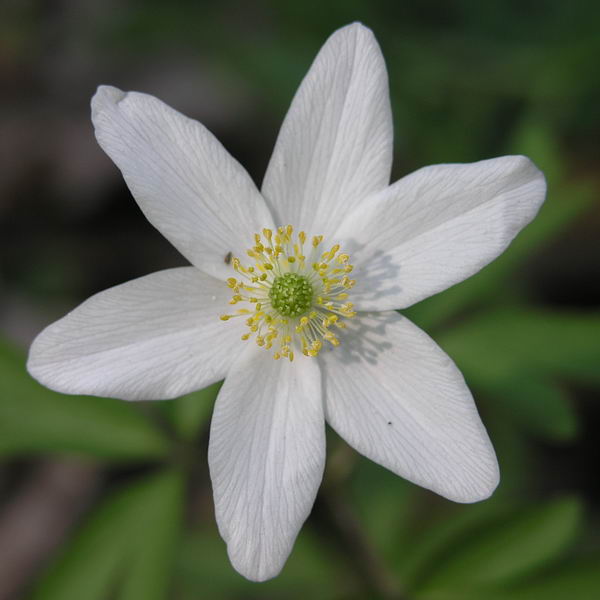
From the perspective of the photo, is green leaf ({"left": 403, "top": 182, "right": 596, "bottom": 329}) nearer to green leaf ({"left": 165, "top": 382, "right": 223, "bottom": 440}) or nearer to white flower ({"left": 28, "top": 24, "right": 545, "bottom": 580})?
white flower ({"left": 28, "top": 24, "right": 545, "bottom": 580})

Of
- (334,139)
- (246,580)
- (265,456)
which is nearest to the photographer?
(265,456)

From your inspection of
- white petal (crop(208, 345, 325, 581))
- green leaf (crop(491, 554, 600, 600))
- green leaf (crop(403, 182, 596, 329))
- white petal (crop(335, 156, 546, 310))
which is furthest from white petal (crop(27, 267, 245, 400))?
green leaf (crop(491, 554, 600, 600))

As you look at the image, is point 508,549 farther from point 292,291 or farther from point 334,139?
point 334,139

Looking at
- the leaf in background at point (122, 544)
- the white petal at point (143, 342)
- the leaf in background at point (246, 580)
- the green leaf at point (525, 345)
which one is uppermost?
the white petal at point (143, 342)

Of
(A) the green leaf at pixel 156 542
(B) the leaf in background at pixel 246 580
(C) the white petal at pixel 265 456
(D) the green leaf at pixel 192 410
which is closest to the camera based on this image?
(C) the white petal at pixel 265 456

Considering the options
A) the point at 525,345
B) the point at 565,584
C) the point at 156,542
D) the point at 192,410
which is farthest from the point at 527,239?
the point at 156,542

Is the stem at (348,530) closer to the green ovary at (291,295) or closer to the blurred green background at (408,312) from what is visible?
the blurred green background at (408,312)

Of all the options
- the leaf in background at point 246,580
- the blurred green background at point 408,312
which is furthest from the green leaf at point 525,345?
the leaf in background at point 246,580
